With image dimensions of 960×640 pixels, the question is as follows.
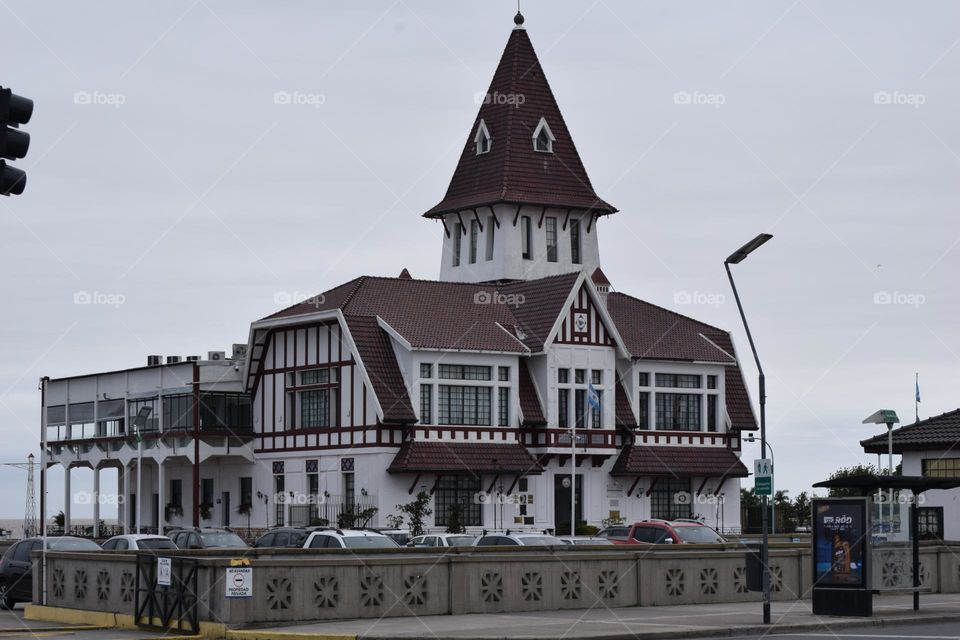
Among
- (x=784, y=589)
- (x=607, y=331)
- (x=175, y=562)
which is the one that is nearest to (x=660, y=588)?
(x=784, y=589)

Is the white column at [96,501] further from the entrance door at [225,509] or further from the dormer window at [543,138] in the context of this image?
the dormer window at [543,138]

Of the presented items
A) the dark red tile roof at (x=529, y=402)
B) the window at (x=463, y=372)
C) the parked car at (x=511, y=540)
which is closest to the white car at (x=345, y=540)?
the parked car at (x=511, y=540)

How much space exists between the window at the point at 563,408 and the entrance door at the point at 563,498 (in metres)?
2.31

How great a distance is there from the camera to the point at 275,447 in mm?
67938

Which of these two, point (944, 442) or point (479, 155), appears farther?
point (479, 155)

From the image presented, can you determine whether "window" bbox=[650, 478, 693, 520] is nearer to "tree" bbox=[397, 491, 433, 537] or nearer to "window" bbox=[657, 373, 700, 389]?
"window" bbox=[657, 373, 700, 389]

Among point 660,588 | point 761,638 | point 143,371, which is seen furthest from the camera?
point 143,371

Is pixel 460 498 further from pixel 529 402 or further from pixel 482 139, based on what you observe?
pixel 482 139

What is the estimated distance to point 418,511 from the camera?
6169 cm

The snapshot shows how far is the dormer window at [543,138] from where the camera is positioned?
7850 centimetres

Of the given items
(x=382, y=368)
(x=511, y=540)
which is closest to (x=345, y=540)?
(x=511, y=540)

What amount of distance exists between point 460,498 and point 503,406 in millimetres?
4200

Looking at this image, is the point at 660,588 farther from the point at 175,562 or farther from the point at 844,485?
the point at 175,562

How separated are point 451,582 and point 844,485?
7.87 metres
